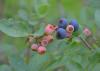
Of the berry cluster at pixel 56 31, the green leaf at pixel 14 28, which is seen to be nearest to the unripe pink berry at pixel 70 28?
the berry cluster at pixel 56 31

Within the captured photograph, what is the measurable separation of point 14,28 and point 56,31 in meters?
0.16

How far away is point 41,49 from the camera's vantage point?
1527mm

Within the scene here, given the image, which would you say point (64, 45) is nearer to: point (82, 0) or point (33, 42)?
point (33, 42)

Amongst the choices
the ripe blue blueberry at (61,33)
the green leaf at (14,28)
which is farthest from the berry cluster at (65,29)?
the green leaf at (14,28)

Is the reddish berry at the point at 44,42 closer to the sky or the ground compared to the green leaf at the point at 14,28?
closer to the ground

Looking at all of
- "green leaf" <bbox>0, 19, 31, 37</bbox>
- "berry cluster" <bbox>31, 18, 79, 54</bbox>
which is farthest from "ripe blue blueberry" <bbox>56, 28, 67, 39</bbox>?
"green leaf" <bbox>0, 19, 31, 37</bbox>

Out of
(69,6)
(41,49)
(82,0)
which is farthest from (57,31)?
(82,0)

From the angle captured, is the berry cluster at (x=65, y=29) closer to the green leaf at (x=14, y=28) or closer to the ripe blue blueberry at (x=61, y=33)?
the ripe blue blueberry at (x=61, y=33)

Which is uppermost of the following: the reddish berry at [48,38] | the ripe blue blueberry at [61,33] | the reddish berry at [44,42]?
the ripe blue blueberry at [61,33]

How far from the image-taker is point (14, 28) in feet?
5.10

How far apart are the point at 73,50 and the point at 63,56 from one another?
1.9 inches

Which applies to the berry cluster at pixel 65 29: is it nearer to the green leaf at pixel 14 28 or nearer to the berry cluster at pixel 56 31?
the berry cluster at pixel 56 31

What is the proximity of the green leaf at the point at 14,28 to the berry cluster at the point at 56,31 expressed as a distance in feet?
0.21

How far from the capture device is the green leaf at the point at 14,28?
60.6 inches
